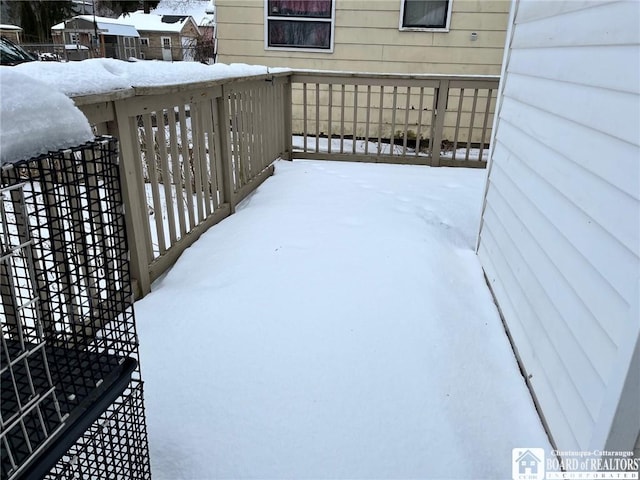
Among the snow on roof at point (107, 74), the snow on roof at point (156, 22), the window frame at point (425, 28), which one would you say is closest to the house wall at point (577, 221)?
the snow on roof at point (107, 74)

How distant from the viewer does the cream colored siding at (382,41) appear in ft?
19.5

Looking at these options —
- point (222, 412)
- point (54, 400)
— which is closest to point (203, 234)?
point (222, 412)

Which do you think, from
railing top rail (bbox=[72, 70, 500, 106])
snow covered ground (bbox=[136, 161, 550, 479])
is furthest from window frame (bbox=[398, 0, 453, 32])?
snow covered ground (bbox=[136, 161, 550, 479])

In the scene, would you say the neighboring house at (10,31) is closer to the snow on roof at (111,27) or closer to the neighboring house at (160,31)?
the snow on roof at (111,27)

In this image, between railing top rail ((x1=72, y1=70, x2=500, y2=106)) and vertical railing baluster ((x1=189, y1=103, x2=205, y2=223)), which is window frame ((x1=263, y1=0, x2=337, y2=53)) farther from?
vertical railing baluster ((x1=189, y1=103, x2=205, y2=223))

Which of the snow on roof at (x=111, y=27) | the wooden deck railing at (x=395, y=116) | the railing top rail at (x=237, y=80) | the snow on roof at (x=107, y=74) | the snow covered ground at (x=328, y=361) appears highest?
the snow on roof at (x=111, y=27)

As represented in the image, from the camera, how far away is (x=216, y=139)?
3.24m

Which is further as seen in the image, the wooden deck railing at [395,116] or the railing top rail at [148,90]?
the wooden deck railing at [395,116]

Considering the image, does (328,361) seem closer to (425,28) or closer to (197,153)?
(197,153)

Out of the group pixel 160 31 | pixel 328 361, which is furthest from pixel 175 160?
pixel 160 31

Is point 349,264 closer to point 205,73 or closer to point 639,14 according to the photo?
point 205,73

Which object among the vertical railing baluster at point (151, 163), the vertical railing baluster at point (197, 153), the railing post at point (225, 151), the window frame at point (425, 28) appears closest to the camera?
the vertical railing baluster at point (151, 163)

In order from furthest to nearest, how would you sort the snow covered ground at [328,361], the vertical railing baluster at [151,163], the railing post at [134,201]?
the vertical railing baluster at [151,163], the railing post at [134,201], the snow covered ground at [328,361]

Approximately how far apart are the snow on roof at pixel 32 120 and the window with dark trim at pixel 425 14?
19.2 feet
